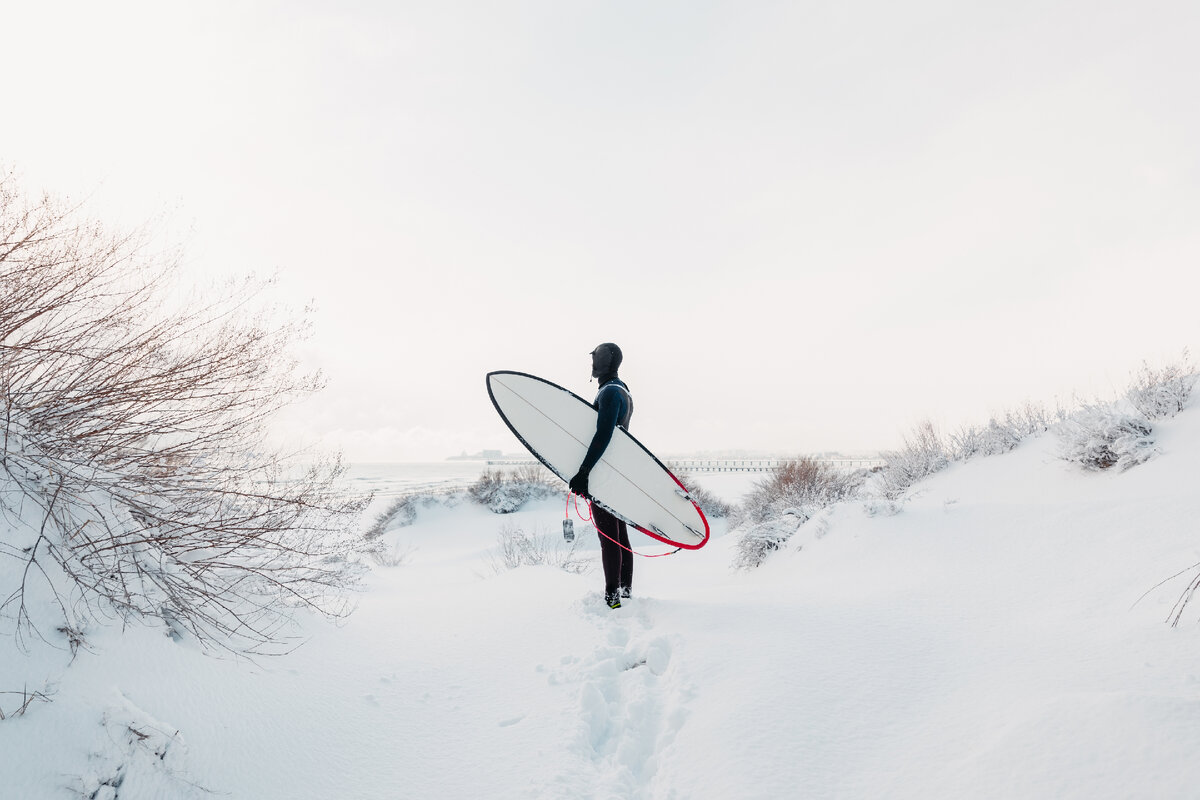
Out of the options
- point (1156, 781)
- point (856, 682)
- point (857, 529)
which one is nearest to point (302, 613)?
point (856, 682)

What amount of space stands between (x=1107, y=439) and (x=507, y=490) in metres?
16.0

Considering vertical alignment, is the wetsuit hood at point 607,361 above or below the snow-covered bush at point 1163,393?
above

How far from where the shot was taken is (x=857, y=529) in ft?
18.9

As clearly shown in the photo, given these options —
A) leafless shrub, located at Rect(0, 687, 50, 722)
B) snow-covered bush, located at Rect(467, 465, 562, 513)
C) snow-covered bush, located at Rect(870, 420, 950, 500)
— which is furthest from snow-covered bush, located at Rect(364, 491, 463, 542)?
leafless shrub, located at Rect(0, 687, 50, 722)

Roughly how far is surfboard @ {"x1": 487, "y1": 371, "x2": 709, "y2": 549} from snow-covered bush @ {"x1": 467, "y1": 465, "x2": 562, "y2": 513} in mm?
14430

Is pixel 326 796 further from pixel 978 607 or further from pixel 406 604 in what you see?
pixel 978 607

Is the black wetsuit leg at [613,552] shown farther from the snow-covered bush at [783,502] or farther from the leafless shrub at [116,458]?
the snow-covered bush at [783,502]

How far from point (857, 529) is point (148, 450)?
595 centimetres

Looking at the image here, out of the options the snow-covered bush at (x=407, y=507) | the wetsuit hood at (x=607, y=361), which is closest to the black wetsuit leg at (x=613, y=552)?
the wetsuit hood at (x=607, y=361)

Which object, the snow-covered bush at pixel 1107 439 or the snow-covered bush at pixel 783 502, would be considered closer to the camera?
the snow-covered bush at pixel 1107 439

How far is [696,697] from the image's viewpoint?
253 centimetres

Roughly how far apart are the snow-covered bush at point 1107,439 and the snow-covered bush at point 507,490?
49.7 ft

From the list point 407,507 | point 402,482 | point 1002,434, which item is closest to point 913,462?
point 1002,434

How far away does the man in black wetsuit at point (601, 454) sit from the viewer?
3.72 metres
